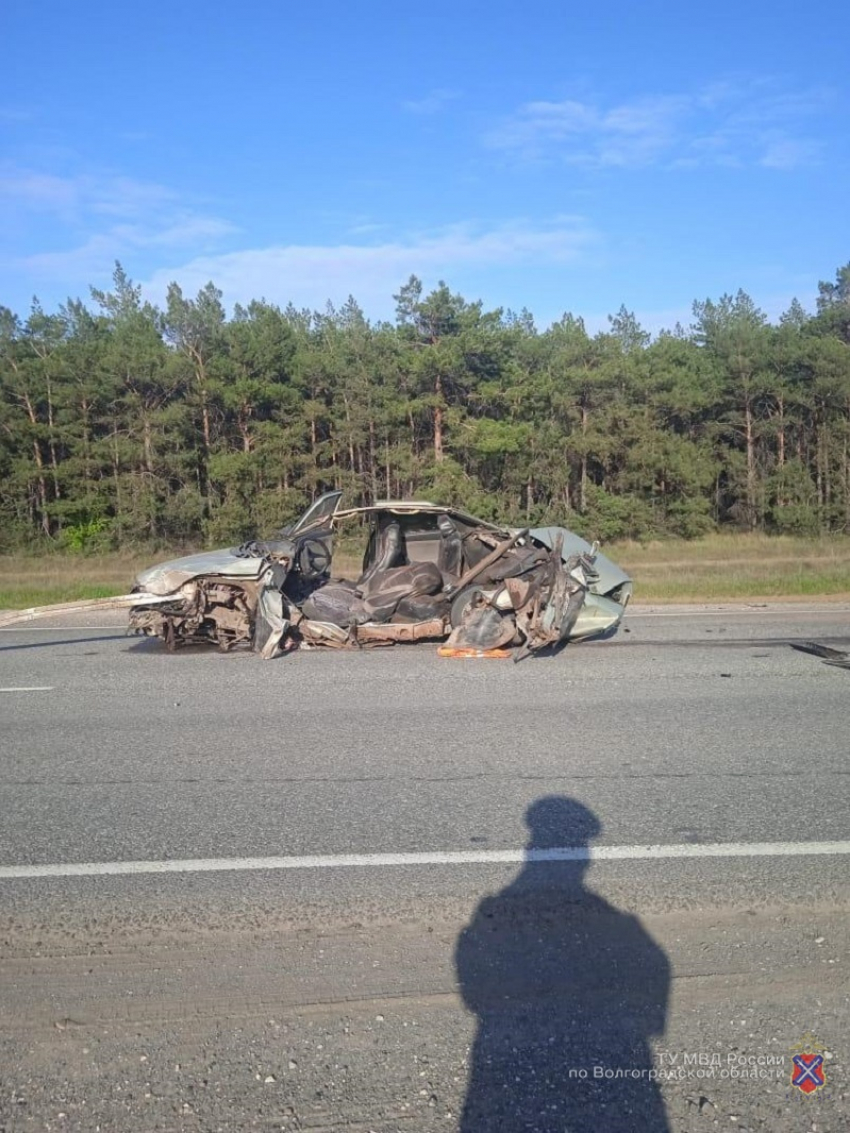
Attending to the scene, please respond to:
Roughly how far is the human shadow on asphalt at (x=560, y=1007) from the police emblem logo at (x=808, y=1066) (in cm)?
42

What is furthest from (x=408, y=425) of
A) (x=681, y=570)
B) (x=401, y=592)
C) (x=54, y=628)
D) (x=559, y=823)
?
(x=559, y=823)

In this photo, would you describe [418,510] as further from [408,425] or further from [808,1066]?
[408,425]

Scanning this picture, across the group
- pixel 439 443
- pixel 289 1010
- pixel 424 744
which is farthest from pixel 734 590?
pixel 439 443

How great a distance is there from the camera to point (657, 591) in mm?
18031

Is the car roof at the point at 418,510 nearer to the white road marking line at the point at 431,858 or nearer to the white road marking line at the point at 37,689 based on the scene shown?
the white road marking line at the point at 37,689

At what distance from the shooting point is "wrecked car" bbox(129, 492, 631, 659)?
31.2ft

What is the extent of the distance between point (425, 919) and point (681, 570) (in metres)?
22.9

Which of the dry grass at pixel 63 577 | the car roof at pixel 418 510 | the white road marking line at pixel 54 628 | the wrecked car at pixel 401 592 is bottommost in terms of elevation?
the dry grass at pixel 63 577

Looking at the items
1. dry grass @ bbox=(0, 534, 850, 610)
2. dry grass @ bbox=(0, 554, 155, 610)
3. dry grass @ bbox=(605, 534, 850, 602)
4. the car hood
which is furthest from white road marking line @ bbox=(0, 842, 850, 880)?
dry grass @ bbox=(0, 554, 155, 610)

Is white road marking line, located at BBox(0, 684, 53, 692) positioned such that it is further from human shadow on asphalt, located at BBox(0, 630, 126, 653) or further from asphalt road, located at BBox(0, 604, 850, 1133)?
human shadow on asphalt, located at BBox(0, 630, 126, 653)

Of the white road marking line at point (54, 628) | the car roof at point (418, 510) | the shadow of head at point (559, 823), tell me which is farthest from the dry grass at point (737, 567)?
the shadow of head at point (559, 823)

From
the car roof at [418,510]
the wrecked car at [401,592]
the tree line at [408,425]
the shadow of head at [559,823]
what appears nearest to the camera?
the shadow of head at [559,823]

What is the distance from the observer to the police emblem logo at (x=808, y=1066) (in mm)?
2717

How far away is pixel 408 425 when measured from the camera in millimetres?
36688
